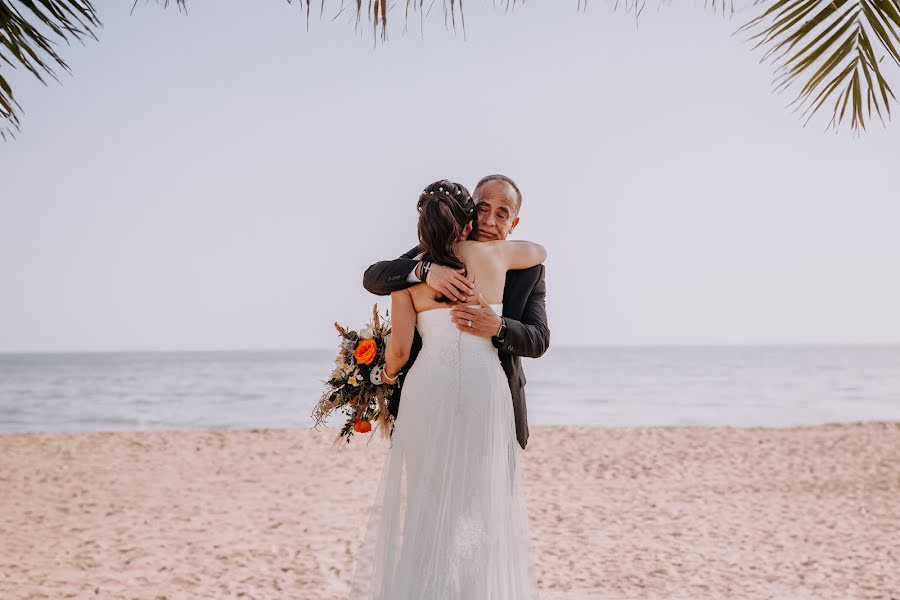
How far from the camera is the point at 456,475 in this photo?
10.5 ft

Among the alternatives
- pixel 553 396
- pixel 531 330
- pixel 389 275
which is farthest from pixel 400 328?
pixel 553 396

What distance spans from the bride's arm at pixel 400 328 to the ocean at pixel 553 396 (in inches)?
678

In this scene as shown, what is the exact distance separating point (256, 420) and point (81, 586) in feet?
58.0

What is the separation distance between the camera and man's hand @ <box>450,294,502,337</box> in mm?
3076

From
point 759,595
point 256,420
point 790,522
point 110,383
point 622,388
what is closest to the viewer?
point 759,595

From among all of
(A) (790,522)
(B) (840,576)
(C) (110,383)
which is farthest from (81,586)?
(C) (110,383)

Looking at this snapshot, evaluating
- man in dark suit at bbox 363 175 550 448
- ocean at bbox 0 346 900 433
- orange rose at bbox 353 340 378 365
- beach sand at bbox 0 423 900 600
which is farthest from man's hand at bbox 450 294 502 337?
ocean at bbox 0 346 900 433

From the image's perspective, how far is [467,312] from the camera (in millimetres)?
3072

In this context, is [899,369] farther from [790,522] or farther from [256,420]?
[790,522]

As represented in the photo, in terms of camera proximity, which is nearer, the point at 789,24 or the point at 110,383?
the point at 789,24

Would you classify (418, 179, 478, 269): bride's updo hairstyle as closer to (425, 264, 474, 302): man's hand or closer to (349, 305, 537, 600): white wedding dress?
(425, 264, 474, 302): man's hand

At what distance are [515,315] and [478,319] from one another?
0.92ft

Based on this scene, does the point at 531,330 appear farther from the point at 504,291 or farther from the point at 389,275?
the point at 389,275

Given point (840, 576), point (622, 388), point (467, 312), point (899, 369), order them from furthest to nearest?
point (899, 369) < point (622, 388) < point (840, 576) < point (467, 312)
